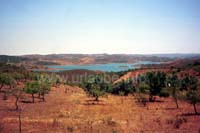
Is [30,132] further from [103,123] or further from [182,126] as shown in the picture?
[182,126]

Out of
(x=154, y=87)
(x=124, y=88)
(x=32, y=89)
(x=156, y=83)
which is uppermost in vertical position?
(x=32, y=89)

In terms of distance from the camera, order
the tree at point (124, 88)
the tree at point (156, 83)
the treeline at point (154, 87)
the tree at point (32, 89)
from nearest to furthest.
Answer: the tree at point (32, 89)
the treeline at point (154, 87)
the tree at point (156, 83)
the tree at point (124, 88)

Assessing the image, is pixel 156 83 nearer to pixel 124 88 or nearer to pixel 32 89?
pixel 124 88

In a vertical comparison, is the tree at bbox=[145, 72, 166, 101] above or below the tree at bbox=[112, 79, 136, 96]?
above

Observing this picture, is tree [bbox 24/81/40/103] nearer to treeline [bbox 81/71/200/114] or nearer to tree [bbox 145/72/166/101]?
treeline [bbox 81/71/200/114]

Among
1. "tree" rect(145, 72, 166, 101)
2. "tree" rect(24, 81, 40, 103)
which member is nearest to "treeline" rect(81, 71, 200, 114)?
"tree" rect(145, 72, 166, 101)

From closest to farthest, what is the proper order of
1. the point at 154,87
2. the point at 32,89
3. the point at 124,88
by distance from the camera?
the point at 32,89 → the point at 154,87 → the point at 124,88

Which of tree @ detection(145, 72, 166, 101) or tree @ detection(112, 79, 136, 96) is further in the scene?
tree @ detection(112, 79, 136, 96)

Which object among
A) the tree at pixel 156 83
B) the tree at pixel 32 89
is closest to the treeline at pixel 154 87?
the tree at pixel 156 83

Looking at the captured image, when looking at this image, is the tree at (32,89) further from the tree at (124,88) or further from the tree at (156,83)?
the tree at (156,83)

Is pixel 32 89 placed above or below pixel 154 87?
above

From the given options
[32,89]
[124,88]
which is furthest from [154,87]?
[32,89]

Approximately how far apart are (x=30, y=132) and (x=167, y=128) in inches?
681

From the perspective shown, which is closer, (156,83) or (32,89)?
(32,89)
